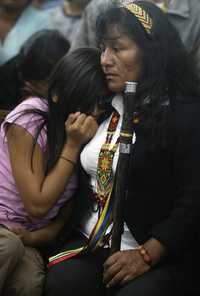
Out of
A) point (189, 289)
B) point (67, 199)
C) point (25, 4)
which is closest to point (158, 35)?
point (67, 199)

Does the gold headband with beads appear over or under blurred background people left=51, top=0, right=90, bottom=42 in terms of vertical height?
over

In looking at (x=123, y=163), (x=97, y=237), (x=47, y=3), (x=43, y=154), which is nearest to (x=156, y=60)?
(x=123, y=163)

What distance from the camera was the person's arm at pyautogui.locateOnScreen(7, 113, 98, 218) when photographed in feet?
9.07

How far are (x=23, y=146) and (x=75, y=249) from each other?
0.50 meters

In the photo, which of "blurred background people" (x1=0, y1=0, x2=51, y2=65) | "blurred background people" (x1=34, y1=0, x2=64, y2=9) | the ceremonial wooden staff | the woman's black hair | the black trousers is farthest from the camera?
"blurred background people" (x1=34, y1=0, x2=64, y2=9)

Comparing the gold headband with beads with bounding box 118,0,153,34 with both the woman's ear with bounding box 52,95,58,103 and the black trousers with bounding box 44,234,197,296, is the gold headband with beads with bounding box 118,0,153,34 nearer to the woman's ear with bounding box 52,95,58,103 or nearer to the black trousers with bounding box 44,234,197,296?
the woman's ear with bounding box 52,95,58,103

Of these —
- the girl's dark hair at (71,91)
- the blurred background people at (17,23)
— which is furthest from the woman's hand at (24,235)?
the blurred background people at (17,23)

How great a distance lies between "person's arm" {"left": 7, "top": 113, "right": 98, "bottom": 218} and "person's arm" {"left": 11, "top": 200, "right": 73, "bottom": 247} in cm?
9

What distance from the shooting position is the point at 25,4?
448cm

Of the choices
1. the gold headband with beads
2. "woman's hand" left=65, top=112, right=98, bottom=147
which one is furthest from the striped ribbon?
the gold headband with beads

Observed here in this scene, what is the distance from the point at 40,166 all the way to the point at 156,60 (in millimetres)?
667

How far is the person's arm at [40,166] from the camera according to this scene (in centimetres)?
276

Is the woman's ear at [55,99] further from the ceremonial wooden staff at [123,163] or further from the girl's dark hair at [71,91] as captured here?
the ceremonial wooden staff at [123,163]

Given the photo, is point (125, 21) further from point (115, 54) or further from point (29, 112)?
point (29, 112)
